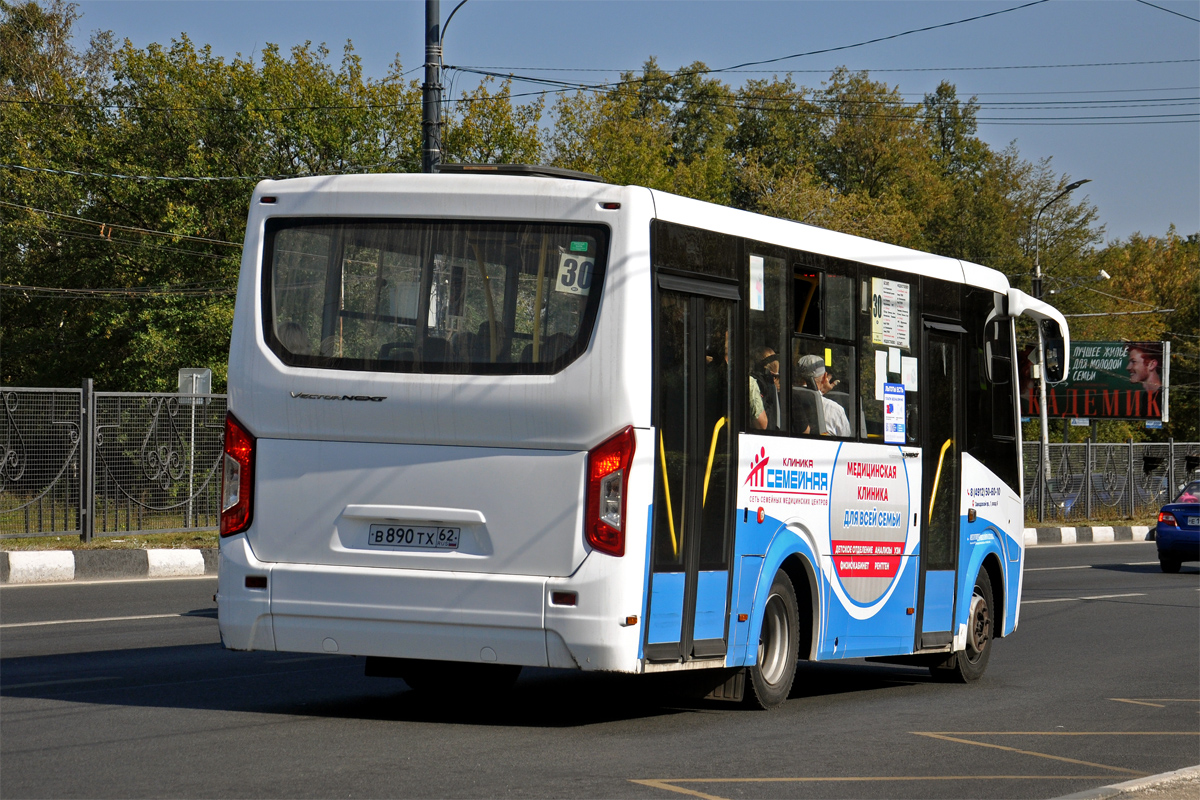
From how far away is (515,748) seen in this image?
7.08 metres

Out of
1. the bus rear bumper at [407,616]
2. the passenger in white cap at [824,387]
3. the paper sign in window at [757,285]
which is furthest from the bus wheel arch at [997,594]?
the bus rear bumper at [407,616]

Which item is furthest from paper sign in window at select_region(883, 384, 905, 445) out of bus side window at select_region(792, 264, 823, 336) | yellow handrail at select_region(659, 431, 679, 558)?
yellow handrail at select_region(659, 431, 679, 558)

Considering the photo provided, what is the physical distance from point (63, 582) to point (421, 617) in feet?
34.9

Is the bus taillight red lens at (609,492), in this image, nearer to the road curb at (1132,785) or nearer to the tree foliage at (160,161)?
the road curb at (1132,785)

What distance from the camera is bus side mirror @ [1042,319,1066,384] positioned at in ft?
38.1

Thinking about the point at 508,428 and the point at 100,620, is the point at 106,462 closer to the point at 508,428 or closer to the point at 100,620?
the point at 100,620

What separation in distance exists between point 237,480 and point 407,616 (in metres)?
1.18

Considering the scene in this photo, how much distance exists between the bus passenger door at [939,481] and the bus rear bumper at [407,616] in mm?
3713

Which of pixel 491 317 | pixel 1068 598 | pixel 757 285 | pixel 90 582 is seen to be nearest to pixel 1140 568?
pixel 1068 598

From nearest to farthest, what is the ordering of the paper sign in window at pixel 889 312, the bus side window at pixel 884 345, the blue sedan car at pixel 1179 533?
the bus side window at pixel 884 345, the paper sign in window at pixel 889 312, the blue sedan car at pixel 1179 533

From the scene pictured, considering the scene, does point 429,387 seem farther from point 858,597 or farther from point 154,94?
point 154,94

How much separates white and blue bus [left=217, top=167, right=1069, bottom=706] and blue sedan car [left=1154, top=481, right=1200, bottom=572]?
730 inches

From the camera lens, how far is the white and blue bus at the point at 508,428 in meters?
7.34

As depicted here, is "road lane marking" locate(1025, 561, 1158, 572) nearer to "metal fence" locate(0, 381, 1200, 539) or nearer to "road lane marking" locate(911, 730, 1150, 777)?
"metal fence" locate(0, 381, 1200, 539)
